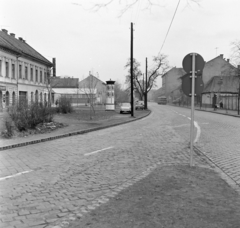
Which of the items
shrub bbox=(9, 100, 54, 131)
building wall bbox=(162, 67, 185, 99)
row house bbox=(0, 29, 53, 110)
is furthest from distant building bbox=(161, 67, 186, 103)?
shrub bbox=(9, 100, 54, 131)

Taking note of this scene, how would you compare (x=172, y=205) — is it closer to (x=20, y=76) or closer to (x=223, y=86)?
(x=20, y=76)

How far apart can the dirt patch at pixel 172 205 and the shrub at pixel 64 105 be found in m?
24.9

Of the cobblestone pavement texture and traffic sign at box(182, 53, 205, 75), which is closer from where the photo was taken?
the cobblestone pavement texture

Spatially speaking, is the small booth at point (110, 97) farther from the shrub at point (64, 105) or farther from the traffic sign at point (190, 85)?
the traffic sign at point (190, 85)

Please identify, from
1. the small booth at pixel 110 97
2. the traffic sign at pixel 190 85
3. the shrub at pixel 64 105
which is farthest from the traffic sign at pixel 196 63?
the small booth at pixel 110 97

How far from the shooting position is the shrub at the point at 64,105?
2935 cm

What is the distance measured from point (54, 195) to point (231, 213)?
108 inches

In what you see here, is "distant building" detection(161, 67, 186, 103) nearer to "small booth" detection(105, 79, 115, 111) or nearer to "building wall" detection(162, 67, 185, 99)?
"building wall" detection(162, 67, 185, 99)

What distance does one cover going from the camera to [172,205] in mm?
4008

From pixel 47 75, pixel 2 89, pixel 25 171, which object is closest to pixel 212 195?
pixel 25 171

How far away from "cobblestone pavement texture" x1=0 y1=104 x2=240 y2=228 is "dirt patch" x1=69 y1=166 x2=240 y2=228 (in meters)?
0.29

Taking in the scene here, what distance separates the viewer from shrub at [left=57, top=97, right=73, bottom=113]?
2935cm

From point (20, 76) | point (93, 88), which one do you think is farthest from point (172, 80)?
point (93, 88)

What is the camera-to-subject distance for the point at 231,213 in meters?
3.76
